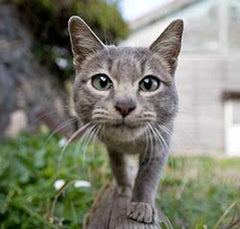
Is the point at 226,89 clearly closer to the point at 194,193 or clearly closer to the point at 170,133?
the point at 194,193

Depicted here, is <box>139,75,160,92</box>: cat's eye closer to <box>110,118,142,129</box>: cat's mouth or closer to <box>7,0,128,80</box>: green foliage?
<box>110,118,142,129</box>: cat's mouth

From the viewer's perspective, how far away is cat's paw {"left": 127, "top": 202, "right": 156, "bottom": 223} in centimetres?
140

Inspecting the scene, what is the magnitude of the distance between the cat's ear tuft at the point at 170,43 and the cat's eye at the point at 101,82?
209 millimetres

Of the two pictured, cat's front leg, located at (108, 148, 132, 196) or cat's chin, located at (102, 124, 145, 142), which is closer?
cat's chin, located at (102, 124, 145, 142)

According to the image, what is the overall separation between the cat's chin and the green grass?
0.33 meters

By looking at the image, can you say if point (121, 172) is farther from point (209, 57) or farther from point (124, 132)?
point (209, 57)

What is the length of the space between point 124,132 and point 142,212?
252 mm

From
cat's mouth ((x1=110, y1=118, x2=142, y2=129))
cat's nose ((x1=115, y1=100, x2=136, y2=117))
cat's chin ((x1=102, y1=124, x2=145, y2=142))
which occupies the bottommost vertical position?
cat's chin ((x1=102, y1=124, x2=145, y2=142))

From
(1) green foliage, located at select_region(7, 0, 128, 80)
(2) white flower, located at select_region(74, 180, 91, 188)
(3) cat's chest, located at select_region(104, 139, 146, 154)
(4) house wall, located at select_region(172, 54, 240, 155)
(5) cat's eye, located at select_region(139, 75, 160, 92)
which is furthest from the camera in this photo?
(4) house wall, located at select_region(172, 54, 240, 155)

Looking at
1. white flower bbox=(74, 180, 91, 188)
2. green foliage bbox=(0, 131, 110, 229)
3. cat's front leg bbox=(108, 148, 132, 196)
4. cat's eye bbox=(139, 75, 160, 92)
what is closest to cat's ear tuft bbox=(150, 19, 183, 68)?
cat's eye bbox=(139, 75, 160, 92)

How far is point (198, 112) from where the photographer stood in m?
8.54

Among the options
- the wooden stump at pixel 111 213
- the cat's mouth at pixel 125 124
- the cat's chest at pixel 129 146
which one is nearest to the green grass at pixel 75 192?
the wooden stump at pixel 111 213

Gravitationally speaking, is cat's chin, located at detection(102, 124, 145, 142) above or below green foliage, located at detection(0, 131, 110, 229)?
above

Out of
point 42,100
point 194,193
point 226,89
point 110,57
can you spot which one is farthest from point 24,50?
point 226,89
